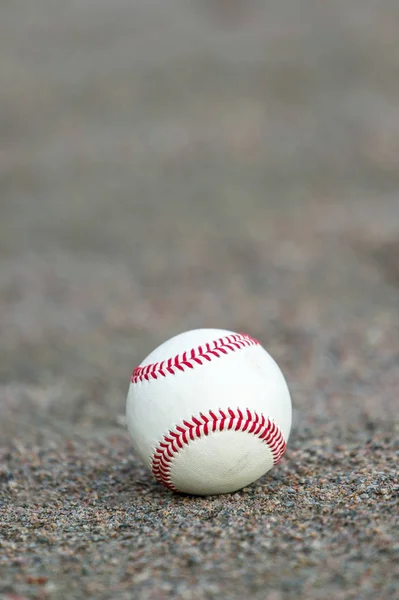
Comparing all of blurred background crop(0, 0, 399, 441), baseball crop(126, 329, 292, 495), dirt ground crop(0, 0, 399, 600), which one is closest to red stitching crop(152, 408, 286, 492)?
baseball crop(126, 329, 292, 495)

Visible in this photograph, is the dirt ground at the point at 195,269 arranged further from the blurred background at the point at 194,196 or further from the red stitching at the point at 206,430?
the red stitching at the point at 206,430

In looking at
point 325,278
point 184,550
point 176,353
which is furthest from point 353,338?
point 184,550

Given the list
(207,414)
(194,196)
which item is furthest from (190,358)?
(194,196)

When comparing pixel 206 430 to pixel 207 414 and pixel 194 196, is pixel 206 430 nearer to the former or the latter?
pixel 207 414

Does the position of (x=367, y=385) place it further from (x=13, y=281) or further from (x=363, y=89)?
(x=363, y=89)

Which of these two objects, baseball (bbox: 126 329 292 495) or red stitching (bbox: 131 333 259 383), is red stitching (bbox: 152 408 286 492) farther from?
red stitching (bbox: 131 333 259 383)

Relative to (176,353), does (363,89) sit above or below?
above

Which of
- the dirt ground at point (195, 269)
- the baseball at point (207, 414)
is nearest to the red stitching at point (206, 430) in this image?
the baseball at point (207, 414)
